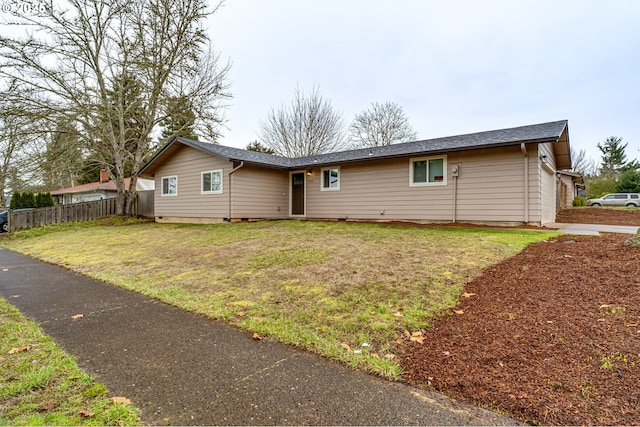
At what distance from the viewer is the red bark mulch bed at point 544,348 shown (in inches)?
77.6

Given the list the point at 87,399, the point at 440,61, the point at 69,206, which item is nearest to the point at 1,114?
the point at 69,206

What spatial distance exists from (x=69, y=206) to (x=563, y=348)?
67.0 ft

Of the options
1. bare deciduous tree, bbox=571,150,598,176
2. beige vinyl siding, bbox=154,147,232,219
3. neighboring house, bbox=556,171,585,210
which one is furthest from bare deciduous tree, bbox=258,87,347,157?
bare deciduous tree, bbox=571,150,598,176

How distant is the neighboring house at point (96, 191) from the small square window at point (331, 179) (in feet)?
59.9

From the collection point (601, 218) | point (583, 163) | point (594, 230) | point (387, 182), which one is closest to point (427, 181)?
point (387, 182)

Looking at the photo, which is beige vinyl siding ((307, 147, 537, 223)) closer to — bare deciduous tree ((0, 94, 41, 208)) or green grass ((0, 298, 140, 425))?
green grass ((0, 298, 140, 425))

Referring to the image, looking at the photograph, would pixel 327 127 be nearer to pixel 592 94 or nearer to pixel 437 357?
pixel 592 94

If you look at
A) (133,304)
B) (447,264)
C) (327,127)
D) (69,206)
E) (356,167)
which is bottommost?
(133,304)

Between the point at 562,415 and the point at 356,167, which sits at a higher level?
the point at 356,167

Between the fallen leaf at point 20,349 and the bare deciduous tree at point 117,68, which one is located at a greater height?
the bare deciduous tree at point 117,68

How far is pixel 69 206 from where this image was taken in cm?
1630

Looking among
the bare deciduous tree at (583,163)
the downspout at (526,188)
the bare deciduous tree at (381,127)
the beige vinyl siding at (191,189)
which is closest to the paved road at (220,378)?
the downspout at (526,188)

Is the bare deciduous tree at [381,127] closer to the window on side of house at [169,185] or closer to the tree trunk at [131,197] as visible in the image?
the window on side of house at [169,185]

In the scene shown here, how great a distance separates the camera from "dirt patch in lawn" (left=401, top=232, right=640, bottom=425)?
6.47ft
